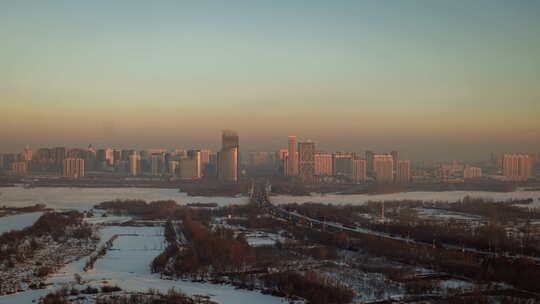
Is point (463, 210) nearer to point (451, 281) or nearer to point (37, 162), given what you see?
point (451, 281)

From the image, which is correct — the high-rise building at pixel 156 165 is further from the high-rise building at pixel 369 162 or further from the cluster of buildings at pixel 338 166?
the high-rise building at pixel 369 162

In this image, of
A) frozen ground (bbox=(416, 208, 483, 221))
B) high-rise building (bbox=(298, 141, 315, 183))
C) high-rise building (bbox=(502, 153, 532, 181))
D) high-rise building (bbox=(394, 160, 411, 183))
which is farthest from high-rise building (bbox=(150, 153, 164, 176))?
frozen ground (bbox=(416, 208, 483, 221))

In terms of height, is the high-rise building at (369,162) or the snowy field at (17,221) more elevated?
the high-rise building at (369,162)

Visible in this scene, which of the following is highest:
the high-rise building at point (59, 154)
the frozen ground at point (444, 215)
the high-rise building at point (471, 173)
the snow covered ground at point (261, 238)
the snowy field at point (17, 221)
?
the high-rise building at point (59, 154)

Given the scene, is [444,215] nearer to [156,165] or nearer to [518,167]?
[518,167]

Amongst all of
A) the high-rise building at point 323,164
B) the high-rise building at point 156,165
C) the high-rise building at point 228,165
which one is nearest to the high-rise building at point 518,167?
the high-rise building at point 323,164

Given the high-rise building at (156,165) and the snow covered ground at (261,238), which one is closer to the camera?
the snow covered ground at (261,238)

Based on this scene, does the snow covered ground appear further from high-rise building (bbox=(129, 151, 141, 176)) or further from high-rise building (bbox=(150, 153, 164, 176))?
high-rise building (bbox=(150, 153, 164, 176))
